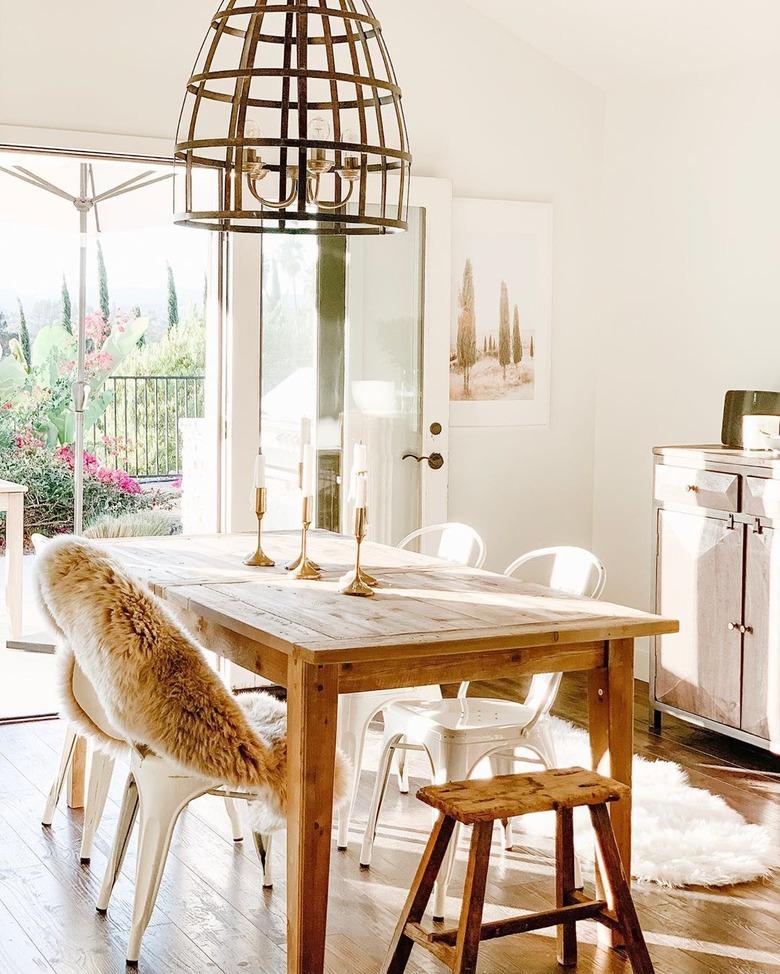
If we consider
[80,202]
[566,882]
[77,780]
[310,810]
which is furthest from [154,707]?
[80,202]

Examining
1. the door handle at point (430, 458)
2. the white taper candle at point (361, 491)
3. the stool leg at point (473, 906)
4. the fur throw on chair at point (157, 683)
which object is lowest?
the stool leg at point (473, 906)

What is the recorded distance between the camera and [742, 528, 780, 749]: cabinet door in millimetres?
4168

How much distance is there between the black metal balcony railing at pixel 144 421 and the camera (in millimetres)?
8453

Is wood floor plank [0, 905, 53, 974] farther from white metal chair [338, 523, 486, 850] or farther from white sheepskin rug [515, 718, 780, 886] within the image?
white sheepskin rug [515, 718, 780, 886]

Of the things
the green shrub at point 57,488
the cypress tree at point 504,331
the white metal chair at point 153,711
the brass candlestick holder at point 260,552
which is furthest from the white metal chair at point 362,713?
the green shrub at point 57,488

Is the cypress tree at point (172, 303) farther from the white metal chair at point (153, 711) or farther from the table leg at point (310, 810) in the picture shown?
the table leg at point (310, 810)

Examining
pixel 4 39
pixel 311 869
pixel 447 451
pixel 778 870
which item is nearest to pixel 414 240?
pixel 447 451

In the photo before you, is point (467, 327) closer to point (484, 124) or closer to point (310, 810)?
point (484, 124)

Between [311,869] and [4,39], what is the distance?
3.43m

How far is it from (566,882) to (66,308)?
6335mm

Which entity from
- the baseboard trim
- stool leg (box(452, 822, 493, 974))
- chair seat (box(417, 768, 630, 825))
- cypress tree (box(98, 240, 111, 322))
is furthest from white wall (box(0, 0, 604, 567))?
cypress tree (box(98, 240, 111, 322))

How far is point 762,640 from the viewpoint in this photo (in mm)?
4223

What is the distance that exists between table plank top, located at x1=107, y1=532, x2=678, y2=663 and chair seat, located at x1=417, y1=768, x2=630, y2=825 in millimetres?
288

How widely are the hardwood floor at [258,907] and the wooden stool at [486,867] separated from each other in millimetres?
229
